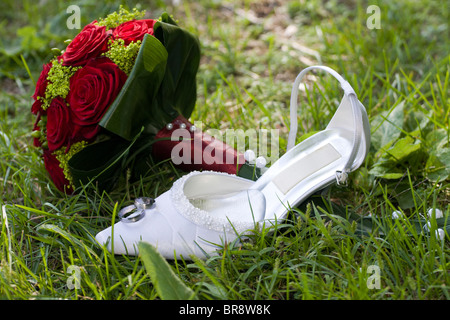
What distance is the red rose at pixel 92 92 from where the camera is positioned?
1.26 metres

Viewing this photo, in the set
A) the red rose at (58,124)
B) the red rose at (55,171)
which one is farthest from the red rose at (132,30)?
the red rose at (55,171)

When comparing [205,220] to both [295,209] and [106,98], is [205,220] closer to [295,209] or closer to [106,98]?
[295,209]

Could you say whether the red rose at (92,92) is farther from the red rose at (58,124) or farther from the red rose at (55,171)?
the red rose at (55,171)

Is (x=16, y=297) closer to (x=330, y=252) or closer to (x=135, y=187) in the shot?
(x=135, y=187)

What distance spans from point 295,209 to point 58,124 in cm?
68

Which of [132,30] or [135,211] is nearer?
[135,211]

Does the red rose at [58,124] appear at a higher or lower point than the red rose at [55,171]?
higher

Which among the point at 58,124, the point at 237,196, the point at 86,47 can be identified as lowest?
the point at 237,196

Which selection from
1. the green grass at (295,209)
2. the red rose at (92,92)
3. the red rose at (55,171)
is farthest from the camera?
the red rose at (55,171)

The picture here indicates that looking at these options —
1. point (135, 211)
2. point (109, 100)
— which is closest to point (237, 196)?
point (135, 211)

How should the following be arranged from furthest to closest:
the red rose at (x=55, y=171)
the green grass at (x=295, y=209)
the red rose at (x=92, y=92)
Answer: the red rose at (x=55, y=171) → the red rose at (x=92, y=92) → the green grass at (x=295, y=209)

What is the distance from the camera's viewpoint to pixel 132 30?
1.38 metres

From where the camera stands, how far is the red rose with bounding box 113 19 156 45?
1358mm

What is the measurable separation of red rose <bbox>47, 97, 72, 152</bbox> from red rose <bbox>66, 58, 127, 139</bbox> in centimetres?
2
